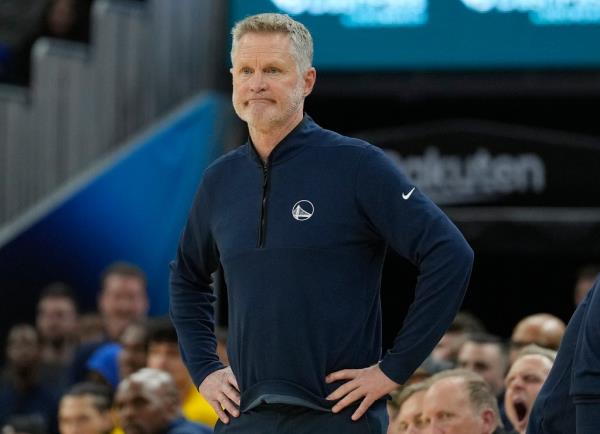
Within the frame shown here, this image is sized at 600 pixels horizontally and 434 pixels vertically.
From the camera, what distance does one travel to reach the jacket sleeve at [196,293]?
13.2ft

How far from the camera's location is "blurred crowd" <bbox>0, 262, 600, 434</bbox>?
19.7ft

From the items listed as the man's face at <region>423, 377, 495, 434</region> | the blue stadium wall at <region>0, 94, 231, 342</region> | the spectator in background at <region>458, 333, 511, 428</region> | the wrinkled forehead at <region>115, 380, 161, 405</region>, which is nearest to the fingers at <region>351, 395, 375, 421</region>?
the man's face at <region>423, 377, 495, 434</region>

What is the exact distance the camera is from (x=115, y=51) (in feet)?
41.4

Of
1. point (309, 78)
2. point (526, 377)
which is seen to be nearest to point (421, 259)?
point (309, 78)

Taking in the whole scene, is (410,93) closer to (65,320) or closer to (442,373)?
(65,320)

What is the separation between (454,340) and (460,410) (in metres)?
2.73

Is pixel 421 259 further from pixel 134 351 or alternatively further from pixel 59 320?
pixel 59 320

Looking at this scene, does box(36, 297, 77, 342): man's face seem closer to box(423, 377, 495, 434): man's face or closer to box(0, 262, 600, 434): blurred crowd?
box(0, 262, 600, 434): blurred crowd

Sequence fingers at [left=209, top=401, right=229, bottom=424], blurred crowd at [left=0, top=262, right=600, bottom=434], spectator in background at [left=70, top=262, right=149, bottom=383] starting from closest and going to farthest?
fingers at [left=209, top=401, right=229, bottom=424]
blurred crowd at [left=0, top=262, right=600, bottom=434]
spectator in background at [left=70, top=262, right=149, bottom=383]

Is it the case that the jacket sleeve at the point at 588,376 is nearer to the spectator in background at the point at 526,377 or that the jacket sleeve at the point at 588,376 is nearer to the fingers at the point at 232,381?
the fingers at the point at 232,381

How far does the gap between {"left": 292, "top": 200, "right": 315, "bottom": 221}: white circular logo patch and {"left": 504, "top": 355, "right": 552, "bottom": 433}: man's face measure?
249 centimetres

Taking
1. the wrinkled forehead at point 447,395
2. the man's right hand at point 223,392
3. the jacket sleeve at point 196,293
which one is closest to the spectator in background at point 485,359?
the wrinkled forehead at point 447,395

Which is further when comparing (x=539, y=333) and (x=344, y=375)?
(x=539, y=333)

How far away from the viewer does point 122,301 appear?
10.1 metres
